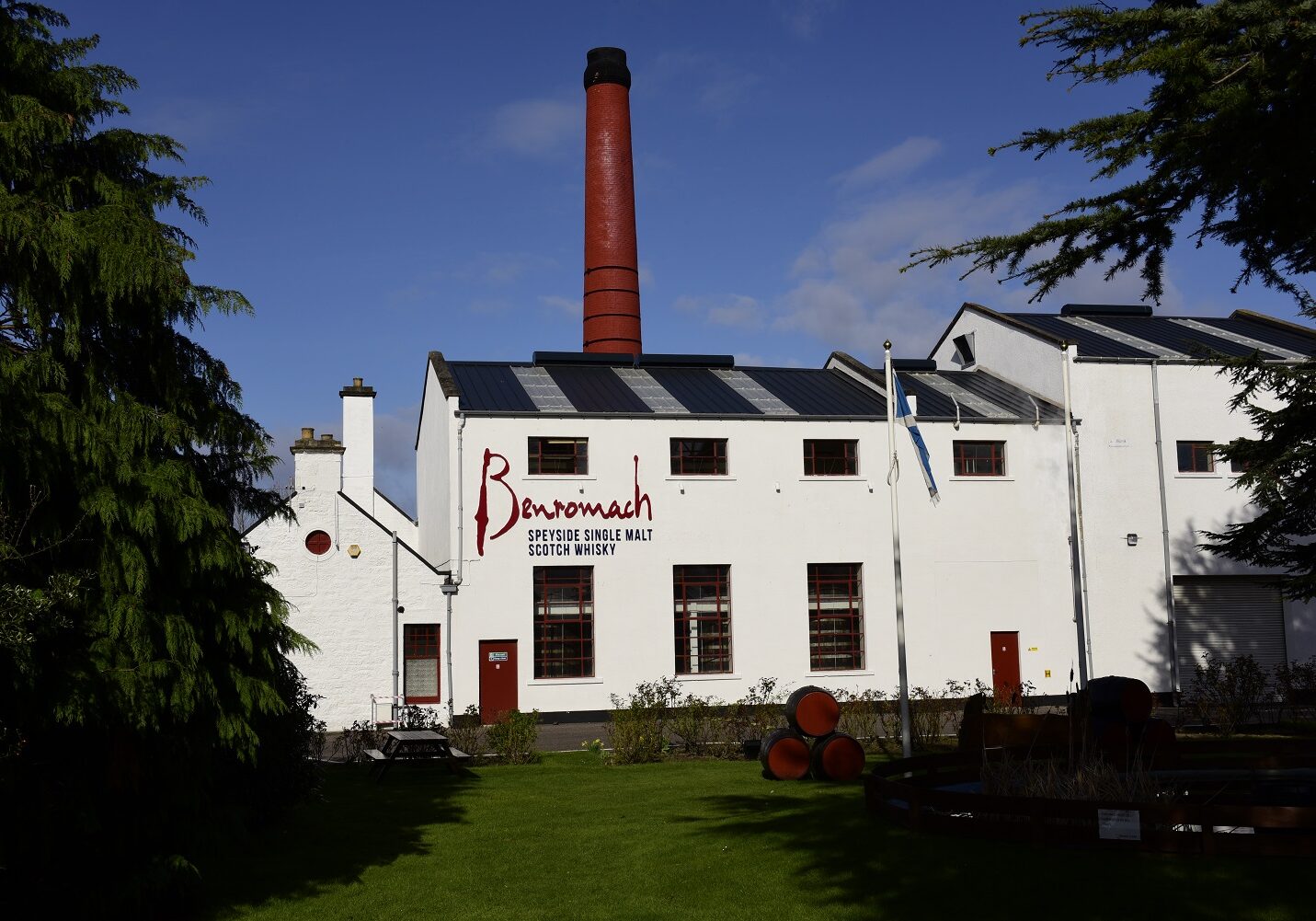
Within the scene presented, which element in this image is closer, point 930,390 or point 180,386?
point 180,386

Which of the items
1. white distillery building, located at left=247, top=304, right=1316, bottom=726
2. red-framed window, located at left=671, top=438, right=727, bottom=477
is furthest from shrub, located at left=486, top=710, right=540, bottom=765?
red-framed window, located at left=671, top=438, right=727, bottom=477

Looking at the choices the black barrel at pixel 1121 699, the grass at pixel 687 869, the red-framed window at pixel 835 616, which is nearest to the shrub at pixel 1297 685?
the red-framed window at pixel 835 616

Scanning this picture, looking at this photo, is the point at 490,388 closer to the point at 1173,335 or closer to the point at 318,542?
the point at 318,542

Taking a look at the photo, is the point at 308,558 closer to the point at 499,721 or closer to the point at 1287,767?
the point at 499,721

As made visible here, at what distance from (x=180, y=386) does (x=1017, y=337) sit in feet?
96.9

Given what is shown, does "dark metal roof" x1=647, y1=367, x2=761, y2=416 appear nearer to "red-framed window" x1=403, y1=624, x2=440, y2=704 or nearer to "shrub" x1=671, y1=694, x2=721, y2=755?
"red-framed window" x1=403, y1=624, x2=440, y2=704

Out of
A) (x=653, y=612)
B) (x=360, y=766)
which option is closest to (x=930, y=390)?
(x=653, y=612)

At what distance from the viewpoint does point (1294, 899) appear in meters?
8.81

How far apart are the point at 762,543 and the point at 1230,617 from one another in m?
12.9

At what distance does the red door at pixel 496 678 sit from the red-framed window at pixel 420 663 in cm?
111

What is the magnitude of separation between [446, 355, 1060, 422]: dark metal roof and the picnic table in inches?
455

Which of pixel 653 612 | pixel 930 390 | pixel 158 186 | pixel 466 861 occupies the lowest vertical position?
pixel 466 861

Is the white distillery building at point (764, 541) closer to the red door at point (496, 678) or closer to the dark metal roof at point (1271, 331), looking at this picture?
the red door at point (496, 678)

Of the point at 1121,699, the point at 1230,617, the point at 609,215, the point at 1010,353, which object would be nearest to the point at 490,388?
the point at 609,215
